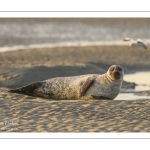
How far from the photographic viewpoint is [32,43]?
21.5m

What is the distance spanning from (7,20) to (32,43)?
2.96 m

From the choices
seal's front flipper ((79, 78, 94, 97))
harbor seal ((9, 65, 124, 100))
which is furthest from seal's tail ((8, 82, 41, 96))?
seal's front flipper ((79, 78, 94, 97))

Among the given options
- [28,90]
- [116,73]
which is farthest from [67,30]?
[116,73]

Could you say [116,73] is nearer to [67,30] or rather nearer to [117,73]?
[117,73]

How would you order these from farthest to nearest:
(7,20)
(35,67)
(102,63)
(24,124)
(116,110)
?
1. (7,20)
2. (102,63)
3. (35,67)
4. (116,110)
5. (24,124)

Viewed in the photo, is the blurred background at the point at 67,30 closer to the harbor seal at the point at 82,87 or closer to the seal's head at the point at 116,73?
the harbor seal at the point at 82,87

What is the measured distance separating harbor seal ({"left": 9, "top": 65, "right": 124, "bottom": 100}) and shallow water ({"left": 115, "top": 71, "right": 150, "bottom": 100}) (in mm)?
966

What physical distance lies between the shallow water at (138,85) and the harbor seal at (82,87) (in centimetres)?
97

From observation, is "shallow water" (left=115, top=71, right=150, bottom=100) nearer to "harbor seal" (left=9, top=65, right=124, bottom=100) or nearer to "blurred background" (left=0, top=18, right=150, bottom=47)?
"harbor seal" (left=9, top=65, right=124, bottom=100)

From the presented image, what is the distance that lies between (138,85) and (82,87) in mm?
3083

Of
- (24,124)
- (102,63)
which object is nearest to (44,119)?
(24,124)

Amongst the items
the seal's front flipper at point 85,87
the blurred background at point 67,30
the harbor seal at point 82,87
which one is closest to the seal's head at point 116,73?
the harbor seal at point 82,87

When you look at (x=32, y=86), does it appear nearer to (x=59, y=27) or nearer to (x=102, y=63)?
(x=102, y=63)

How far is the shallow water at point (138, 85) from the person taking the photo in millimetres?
11594
